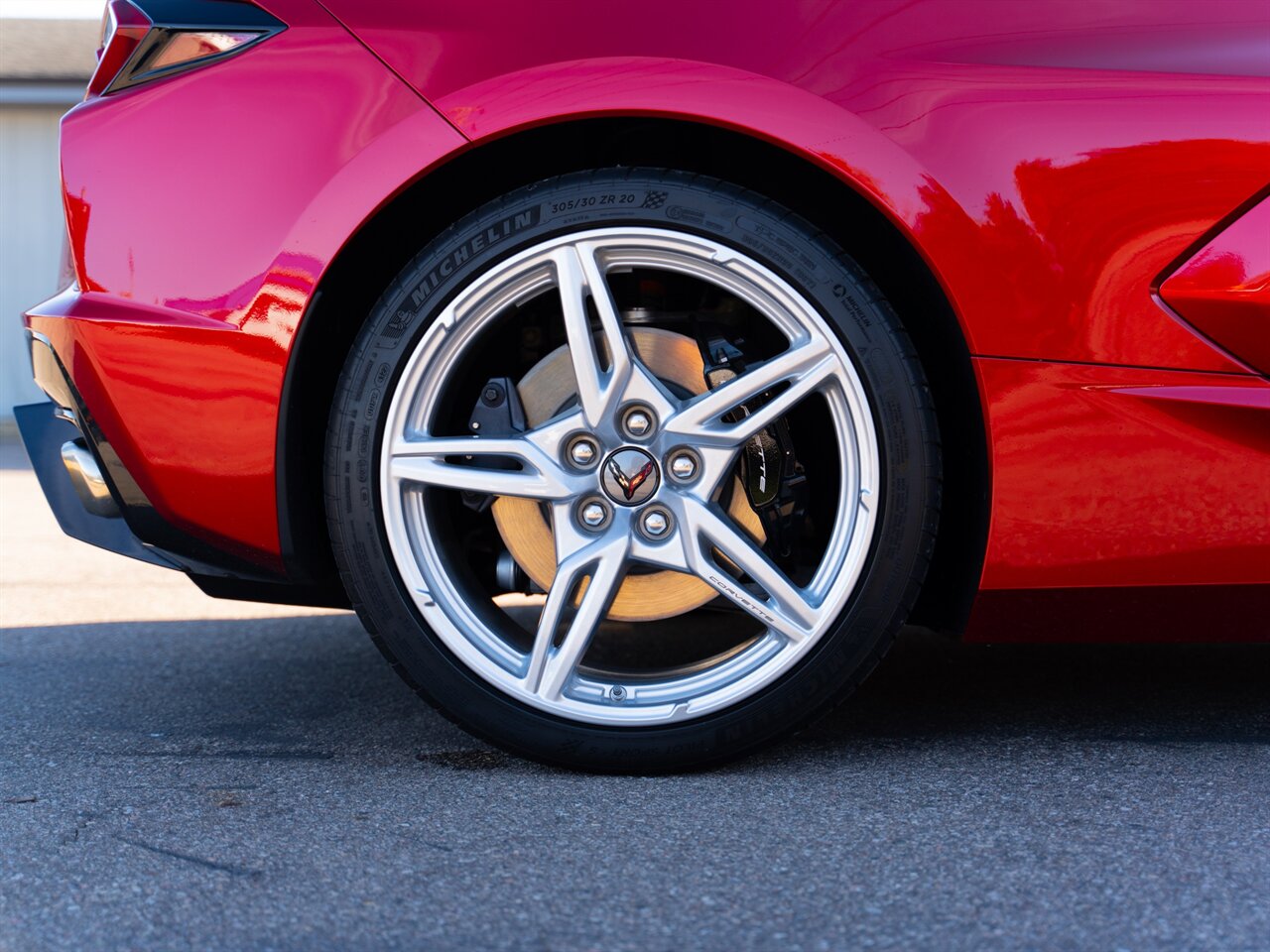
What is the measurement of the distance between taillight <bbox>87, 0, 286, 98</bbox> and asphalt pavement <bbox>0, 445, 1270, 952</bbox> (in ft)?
3.28

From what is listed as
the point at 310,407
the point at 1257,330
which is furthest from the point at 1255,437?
the point at 310,407

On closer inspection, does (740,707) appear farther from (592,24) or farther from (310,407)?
(592,24)

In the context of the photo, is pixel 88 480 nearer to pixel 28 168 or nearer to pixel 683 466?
pixel 683 466

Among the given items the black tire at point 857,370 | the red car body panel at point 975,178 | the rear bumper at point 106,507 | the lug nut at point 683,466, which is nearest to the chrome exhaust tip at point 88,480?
the rear bumper at point 106,507

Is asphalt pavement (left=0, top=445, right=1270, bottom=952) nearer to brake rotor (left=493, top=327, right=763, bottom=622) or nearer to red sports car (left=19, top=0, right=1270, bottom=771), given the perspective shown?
red sports car (left=19, top=0, right=1270, bottom=771)

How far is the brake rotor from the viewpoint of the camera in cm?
175

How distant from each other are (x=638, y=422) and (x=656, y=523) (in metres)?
0.14

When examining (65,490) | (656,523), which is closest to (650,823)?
(656,523)

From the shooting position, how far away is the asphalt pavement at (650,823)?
1202mm

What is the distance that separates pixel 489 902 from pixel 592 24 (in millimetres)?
1089

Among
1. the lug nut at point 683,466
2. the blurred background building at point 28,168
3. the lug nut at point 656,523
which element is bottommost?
the blurred background building at point 28,168

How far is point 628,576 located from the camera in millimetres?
1766

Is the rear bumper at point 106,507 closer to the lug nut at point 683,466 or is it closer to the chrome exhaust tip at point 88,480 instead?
the chrome exhaust tip at point 88,480

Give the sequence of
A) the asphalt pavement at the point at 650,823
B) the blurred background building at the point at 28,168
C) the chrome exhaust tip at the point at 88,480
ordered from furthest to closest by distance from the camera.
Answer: the blurred background building at the point at 28,168
the chrome exhaust tip at the point at 88,480
the asphalt pavement at the point at 650,823
